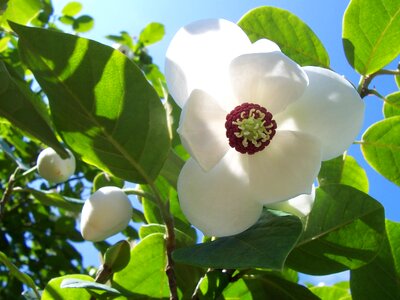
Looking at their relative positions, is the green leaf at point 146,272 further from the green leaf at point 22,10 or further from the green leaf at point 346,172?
the green leaf at point 22,10

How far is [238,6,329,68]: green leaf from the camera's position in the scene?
1.45 meters

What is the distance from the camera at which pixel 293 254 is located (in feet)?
3.97

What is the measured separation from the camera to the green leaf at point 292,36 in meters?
1.45

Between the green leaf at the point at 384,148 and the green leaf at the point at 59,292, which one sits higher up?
the green leaf at the point at 384,148

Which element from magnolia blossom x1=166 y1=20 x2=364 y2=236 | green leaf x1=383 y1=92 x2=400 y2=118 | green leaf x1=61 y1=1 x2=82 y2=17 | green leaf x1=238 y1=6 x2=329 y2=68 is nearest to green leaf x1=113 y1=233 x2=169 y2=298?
magnolia blossom x1=166 y1=20 x2=364 y2=236

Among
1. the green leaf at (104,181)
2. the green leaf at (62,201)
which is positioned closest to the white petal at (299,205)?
the green leaf at (104,181)

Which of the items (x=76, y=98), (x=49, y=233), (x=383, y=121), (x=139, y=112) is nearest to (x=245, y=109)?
(x=139, y=112)

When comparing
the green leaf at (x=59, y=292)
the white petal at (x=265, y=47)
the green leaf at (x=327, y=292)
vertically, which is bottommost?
the green leaf at (x=327, y=292)

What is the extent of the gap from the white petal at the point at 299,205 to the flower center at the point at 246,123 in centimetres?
13

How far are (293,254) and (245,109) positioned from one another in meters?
0.35

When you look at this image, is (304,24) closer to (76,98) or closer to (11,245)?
(76,98)

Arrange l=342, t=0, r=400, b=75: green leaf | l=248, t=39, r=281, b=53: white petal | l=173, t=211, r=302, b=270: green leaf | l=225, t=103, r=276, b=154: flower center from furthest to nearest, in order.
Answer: l=342, t=0, r=400, b=75: green leaf < l=225, t=103, r=276, b=154: flower center < l=248, t=39, r=281, b=53: white petal < l=173, t=211, r=302, b=270: green leaf

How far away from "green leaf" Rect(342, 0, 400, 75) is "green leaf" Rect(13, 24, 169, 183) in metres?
0.58

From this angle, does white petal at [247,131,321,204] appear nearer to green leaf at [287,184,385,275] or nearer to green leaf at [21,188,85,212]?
green leaf at [287,184,385,275]
